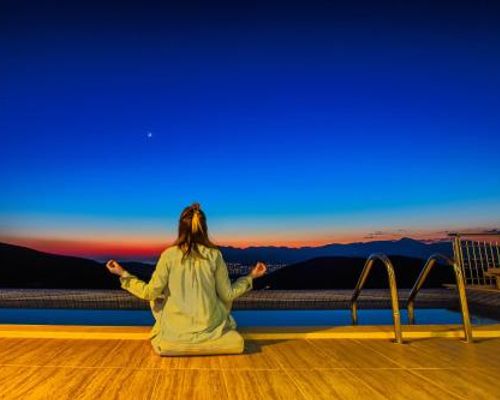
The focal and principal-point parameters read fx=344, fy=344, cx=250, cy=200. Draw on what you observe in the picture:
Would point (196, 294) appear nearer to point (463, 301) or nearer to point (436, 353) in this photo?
point (436, 353)

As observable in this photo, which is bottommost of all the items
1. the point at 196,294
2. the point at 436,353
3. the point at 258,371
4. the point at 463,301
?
the point at 436,353

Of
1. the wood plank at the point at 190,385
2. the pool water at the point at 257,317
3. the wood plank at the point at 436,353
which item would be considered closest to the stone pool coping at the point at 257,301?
the pool water at the point at 257,317

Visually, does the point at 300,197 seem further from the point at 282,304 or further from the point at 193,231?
the point at 193,231

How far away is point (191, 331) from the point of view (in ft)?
6.49

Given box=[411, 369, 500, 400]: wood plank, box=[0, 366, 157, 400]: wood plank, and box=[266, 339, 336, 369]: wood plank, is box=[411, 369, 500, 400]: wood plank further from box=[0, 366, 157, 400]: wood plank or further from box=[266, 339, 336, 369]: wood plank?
box=[0, 366, 157, 400]: wood plank

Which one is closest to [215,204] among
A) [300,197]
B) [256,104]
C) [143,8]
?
[300,197]

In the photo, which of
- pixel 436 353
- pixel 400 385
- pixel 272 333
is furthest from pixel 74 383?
pixel 436 353

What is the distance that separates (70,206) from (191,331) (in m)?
13.9

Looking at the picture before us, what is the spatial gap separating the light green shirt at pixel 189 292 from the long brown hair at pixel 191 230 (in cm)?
4

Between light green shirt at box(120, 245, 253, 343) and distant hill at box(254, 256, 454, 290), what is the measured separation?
383 inches

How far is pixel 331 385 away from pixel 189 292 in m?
0.92

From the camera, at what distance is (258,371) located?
5.70 feet

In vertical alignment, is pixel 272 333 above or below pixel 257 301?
above

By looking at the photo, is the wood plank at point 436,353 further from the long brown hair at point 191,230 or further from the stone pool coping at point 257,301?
the stone pool coping at point 257,301
